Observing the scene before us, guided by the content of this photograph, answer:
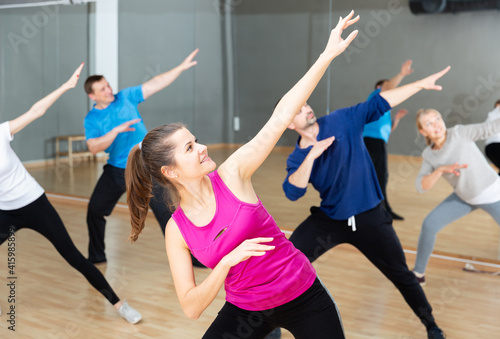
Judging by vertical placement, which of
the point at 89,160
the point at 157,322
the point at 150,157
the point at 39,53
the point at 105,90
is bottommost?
the point at 157,322

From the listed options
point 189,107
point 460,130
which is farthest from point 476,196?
point 189,107

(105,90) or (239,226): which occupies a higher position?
(105,90)

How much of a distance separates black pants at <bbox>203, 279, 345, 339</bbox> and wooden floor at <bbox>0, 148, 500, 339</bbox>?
4.22 feet

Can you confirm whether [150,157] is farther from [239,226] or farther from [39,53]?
[39,53]

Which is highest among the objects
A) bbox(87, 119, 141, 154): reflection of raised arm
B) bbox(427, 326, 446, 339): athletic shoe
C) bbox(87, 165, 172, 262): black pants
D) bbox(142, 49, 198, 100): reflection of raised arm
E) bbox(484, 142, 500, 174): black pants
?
bbox(142, 49, 198, 100): reflection of raised arm

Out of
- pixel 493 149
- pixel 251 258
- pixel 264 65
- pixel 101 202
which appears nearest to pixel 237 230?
pixel 251 258

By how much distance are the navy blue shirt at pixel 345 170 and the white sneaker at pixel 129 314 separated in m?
1.09

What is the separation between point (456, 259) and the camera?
4086 mm

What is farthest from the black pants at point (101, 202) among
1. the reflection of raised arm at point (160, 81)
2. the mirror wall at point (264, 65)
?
the mirror wall at point (264, 65)

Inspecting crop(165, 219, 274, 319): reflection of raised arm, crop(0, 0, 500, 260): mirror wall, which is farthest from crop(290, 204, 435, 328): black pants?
crop(0, 0, 500, 260): mirror wall

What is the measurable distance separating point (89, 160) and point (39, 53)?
1.39 m

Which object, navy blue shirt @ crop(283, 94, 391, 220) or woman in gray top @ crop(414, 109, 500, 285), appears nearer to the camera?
navy blue shirt @ crop(283, 94, 391, 220)

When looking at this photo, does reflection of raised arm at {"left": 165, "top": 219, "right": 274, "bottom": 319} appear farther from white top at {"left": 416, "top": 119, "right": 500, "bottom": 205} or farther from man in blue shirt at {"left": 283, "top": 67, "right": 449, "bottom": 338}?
white top at {"left": 416, "top": 119, "right": 500, "bottom": 205}

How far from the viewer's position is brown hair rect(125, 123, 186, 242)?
1632 mm
